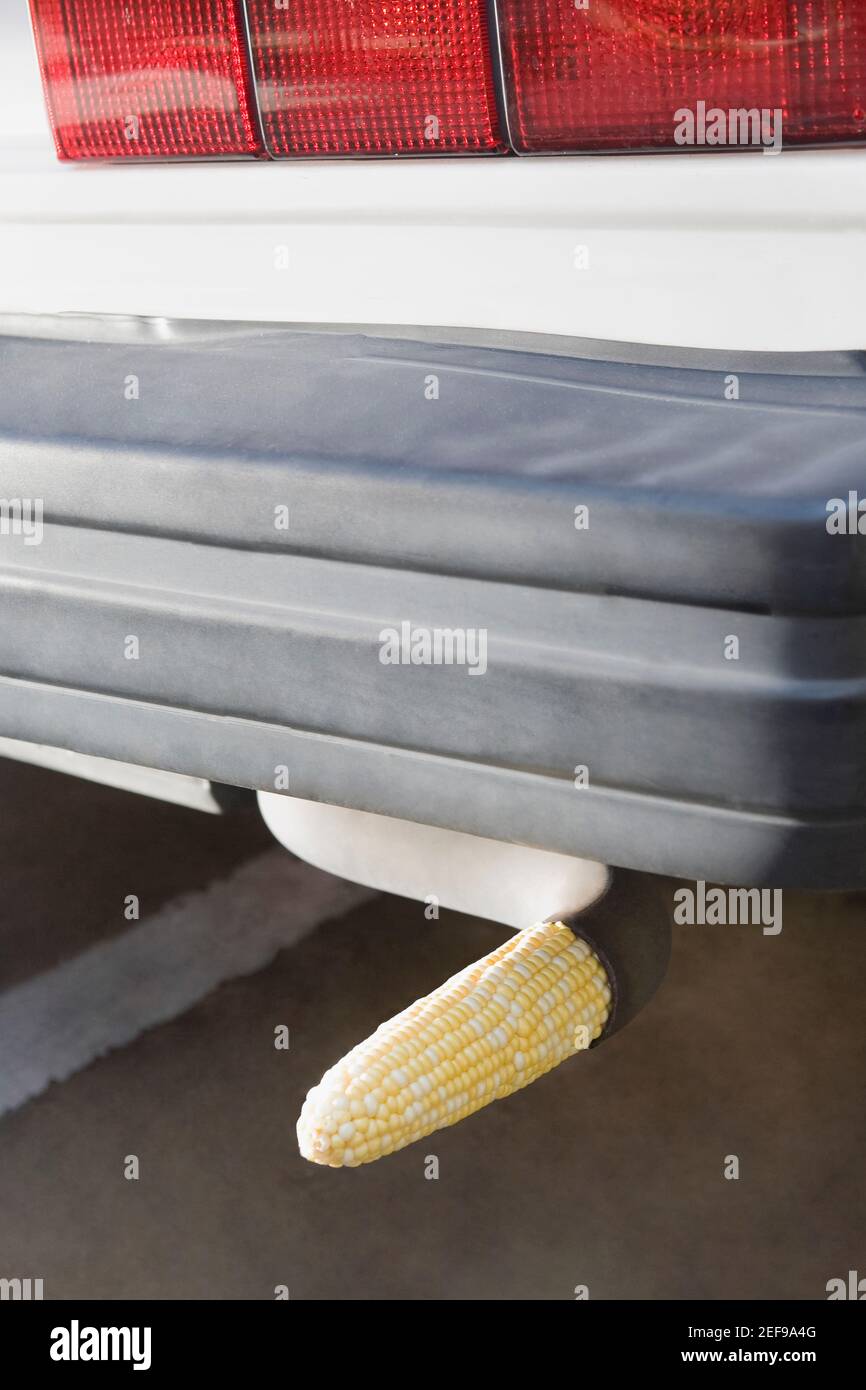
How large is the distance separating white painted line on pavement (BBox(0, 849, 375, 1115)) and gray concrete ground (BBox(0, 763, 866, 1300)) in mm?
41

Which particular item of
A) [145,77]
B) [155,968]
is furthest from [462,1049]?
[155,968]

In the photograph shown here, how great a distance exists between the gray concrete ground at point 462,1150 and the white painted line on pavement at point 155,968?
0.13ft

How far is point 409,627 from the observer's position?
3.57ft

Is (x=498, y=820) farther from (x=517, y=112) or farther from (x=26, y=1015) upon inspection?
(x=26, y=1015)

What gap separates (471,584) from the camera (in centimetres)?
106

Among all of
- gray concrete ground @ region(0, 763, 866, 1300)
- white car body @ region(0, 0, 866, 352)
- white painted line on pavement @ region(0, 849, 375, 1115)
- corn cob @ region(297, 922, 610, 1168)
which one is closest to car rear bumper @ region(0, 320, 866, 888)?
white car body @ region(0, 0, 866, 352)

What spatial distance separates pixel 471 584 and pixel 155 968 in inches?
53.8

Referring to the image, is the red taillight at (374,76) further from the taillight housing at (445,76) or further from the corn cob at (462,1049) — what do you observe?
the corn cob at (462,1049)

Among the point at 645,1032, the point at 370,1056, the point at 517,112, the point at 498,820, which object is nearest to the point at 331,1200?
the point at 645,1032

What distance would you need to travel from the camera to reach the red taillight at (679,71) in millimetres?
1064

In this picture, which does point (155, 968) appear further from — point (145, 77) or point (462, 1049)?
point (145, 77)

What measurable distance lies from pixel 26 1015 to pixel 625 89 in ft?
5.26

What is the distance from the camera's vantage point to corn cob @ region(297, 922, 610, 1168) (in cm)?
111

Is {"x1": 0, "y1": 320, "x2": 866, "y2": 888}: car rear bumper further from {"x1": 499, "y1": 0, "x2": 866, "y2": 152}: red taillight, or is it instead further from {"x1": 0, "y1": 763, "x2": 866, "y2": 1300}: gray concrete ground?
{"x1": 0, "y1": 763, "x2": 866, "y2": 1300}: gray concrete ground
